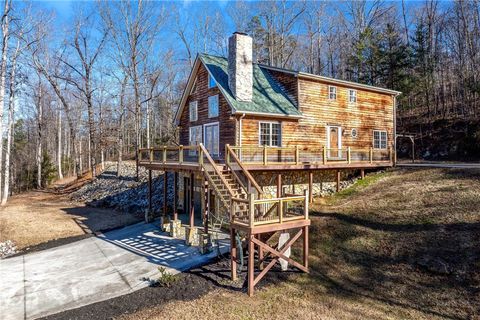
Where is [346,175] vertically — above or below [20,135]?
below

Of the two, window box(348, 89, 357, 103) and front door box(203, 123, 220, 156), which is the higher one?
window box(348, 89, 357, 103)

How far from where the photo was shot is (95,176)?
31.2 metres

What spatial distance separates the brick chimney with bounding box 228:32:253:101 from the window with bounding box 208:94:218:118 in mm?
1386

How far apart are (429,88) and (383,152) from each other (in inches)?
742

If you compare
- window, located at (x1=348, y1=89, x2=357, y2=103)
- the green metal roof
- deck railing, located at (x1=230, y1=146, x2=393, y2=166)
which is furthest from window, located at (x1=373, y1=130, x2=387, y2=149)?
the green metal roof

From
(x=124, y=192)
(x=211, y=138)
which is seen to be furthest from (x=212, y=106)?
(x=124, y=192)

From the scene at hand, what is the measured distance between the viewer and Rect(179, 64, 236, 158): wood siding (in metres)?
15.9

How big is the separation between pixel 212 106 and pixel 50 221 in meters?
11.6

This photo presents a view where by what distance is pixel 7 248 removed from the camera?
541 inches

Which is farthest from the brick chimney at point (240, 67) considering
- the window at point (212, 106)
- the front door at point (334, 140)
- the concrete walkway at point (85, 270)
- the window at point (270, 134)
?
the concrete walkway at point (85, 270)

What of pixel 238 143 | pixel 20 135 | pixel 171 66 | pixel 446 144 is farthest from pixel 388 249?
pixel 20 135

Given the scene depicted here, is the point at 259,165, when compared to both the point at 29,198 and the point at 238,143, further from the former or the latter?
the point at 29,198

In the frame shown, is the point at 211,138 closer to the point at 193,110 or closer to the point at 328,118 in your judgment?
the point at 193,110

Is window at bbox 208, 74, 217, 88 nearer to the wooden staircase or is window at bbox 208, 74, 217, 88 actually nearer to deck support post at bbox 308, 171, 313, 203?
the wooden staircase
